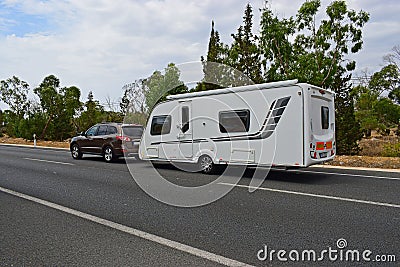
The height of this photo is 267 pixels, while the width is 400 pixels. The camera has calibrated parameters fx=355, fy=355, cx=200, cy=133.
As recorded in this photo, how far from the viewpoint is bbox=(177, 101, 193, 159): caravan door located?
34.7ft

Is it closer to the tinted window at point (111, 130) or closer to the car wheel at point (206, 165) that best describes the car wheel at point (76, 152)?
the tinted window at point (111, 130)

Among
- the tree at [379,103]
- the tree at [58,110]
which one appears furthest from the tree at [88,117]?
the tree at [379,103]

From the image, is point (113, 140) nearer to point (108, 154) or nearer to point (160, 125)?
point (108, 154)

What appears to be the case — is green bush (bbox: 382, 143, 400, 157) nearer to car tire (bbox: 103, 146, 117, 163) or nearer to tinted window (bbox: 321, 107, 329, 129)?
tinted window (bbox: 321, 107, 329, 129)

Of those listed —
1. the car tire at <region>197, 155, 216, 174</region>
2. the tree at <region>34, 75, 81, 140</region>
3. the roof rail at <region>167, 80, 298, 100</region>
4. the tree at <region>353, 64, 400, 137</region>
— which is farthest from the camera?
the tree at <region>34, 75, 81, 140</region>

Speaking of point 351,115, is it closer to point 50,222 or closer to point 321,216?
point 321,216

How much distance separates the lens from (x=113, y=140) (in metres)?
14.5

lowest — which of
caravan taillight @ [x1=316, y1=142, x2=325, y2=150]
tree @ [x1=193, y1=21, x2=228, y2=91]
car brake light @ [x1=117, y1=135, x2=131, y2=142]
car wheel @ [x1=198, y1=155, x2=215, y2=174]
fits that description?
car wheel @ [x1=198, y1=155, x2=215, y2=174]

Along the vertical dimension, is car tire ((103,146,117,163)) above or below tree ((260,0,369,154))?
below

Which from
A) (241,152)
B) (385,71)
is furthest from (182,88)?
(385,71)

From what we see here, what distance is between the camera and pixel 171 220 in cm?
588

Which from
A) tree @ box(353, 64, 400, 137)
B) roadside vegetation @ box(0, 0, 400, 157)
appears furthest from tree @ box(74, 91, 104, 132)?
tree @ box(353, 64, 400, 137)

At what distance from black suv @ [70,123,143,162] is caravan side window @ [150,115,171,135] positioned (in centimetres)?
309

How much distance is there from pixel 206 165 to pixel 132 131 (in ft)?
16.9
